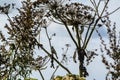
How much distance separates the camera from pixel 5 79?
209 inches

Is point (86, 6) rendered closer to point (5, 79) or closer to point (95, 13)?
point (95, 13)

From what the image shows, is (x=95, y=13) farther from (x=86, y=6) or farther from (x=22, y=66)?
(x=22, y=66)

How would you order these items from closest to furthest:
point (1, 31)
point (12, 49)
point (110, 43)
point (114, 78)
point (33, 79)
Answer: point (33, 79) → point (12, 49) → point (1, 31) → point (114, 78) → point (110, 43)

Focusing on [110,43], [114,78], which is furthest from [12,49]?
[110,43]

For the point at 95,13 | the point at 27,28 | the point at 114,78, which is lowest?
the point at 114,78

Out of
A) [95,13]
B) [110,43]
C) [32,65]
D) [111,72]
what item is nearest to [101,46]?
[110,43]

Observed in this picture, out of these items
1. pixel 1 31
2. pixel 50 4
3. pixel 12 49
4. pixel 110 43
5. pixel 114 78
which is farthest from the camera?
pixel 110 43

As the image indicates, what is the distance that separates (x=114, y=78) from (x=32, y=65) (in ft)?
30.9

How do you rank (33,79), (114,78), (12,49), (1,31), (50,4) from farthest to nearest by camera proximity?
(114,78)
(50,4)
(1,31)
(12,49)
(33,79)

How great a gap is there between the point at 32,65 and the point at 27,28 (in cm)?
67

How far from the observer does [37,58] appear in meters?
7.63

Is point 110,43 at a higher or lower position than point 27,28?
lower

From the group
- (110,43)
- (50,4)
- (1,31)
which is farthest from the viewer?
(110,43)

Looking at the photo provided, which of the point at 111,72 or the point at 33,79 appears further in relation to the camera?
the point at 111,72
